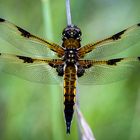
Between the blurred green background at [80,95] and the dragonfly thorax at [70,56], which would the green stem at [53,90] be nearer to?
the blurred green background at [80,95]

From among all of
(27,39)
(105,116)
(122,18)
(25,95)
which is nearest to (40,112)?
(25,95)

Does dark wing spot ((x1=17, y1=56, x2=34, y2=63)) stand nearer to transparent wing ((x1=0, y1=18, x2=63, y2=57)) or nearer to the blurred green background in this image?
→ transparent wing ((x1=0, y1=18, x2=63, y2=57))

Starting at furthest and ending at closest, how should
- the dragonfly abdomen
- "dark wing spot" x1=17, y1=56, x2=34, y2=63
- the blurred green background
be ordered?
the blurred green background, "dark wing spot" x1=17, y1=56, x2=34, y2=63, the dragonfly abdomen

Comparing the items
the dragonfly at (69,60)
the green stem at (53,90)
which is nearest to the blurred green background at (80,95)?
the green stem at (53,90)

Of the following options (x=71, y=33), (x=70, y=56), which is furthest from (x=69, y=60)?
(x=71, y=33)

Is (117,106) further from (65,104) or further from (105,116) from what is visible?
(65,104)

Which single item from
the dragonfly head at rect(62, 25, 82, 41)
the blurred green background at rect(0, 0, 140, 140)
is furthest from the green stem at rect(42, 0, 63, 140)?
the dragonfly head at rect(62, 25, 82, 41)
